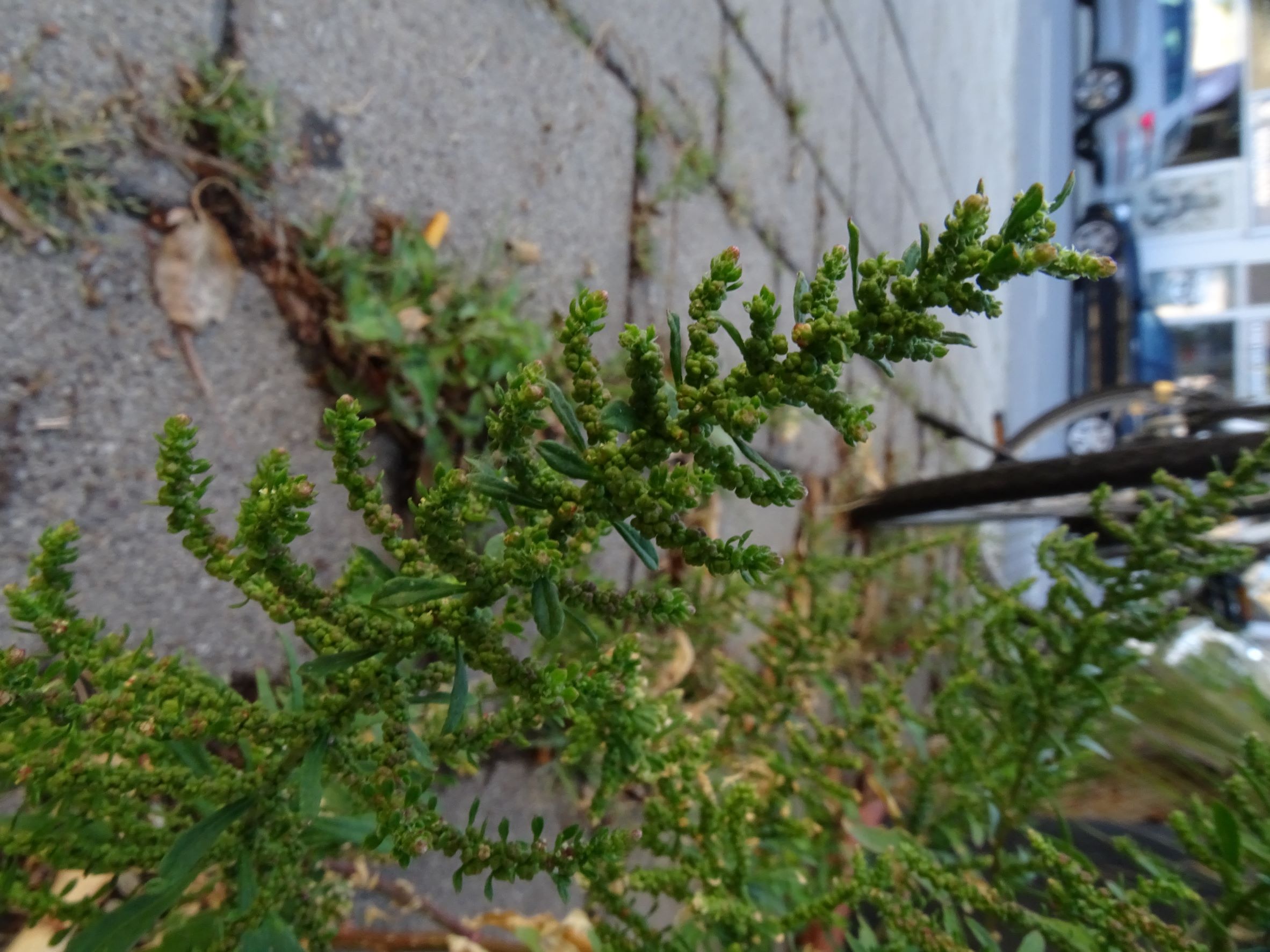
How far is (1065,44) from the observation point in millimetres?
8359

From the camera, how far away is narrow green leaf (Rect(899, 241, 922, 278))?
52cm

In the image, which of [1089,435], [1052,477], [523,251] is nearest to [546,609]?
[523,251]

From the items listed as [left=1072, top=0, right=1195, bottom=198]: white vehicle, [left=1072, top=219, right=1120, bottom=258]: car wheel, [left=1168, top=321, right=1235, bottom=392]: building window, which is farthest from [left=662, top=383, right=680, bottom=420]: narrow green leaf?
[left=1168, top=321, right=1235, bottom=392]: building window

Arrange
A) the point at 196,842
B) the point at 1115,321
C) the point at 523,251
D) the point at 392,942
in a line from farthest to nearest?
the point at 1115,321, the point at 523,251, the point at 392,942, the point at 196,842

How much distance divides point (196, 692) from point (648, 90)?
5.97 ft

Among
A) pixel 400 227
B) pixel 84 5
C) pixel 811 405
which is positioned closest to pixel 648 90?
pixel 400 227

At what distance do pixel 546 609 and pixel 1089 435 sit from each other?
6339 mm

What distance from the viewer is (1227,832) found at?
0.96 m

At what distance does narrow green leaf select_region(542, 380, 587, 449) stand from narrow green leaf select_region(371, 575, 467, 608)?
0.40 ft

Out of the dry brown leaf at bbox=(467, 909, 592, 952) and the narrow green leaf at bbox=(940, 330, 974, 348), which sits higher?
the narrow green leaf at bbox=(940, 330, 974, 348)

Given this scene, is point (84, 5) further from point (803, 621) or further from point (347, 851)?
point (803, 621)

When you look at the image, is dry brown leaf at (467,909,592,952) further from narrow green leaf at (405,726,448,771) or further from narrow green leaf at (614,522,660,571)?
narrow green leaf at (614,522,660,571)

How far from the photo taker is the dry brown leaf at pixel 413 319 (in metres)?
1.41

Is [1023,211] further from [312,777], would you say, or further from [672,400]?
[312,777]
